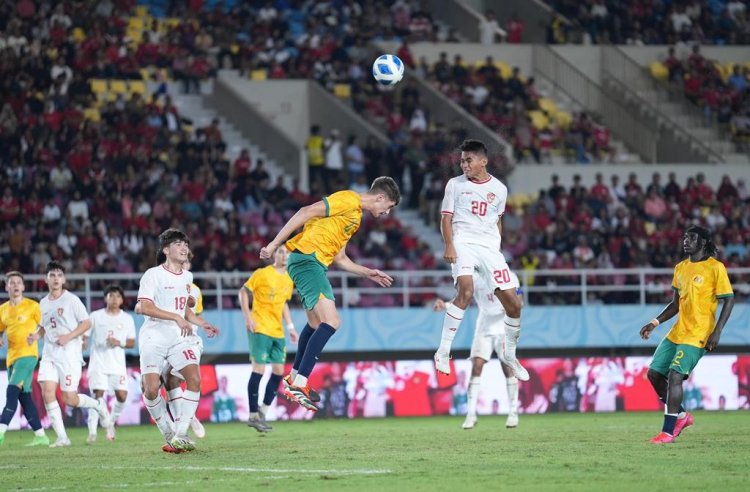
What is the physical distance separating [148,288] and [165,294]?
0.23 metres

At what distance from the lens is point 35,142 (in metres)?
30.4

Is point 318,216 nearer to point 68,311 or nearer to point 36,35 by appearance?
point 68,311

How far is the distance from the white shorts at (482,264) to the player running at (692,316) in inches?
77.6

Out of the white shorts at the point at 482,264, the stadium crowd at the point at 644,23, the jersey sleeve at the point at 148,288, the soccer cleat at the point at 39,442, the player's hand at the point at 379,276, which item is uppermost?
the stadium crowd at the point at 644,23

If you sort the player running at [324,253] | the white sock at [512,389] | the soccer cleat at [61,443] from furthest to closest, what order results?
the white sock at [512,389]
the soccer cleat at [61,443]
the player running at [324,253]

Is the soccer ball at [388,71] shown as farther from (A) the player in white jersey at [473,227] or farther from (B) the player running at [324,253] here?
(B) the player running at [324,253]

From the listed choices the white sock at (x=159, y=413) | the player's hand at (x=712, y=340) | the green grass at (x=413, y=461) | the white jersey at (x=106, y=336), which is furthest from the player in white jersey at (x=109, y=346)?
the player's hand at (x=712, y=340)

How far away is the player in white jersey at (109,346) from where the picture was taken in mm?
20516

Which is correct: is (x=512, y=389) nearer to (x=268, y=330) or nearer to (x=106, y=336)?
(x=268, y=330)

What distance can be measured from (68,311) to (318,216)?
5892 millimetres

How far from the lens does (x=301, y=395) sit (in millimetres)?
14758

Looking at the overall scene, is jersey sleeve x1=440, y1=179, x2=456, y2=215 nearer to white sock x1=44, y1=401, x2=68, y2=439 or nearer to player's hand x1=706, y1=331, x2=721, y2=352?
player's hand x1=706, y1=331, x2=721, y2=352

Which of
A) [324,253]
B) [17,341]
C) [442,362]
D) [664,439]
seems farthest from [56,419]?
[664,439]

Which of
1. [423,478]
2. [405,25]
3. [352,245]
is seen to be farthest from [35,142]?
[423,478]
